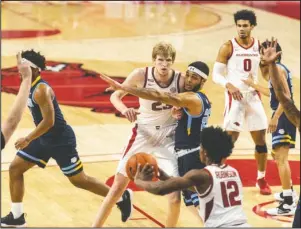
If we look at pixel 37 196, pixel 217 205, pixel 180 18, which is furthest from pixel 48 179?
pixel 180 18

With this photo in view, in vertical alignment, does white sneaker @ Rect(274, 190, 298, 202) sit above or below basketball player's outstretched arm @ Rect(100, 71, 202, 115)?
below

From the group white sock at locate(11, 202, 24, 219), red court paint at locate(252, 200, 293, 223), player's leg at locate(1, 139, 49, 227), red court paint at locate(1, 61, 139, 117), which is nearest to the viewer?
player's leg at locate(1, 139, 49, 227)

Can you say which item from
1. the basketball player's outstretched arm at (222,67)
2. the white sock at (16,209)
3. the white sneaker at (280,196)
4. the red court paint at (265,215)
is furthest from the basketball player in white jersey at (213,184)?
the basketball player's outstretched arm at (222,67)

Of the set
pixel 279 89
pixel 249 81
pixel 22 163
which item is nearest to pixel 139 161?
pixel 279 89

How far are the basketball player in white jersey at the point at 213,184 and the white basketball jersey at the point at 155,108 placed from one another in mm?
2269

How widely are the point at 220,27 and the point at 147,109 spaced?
47.0 ft

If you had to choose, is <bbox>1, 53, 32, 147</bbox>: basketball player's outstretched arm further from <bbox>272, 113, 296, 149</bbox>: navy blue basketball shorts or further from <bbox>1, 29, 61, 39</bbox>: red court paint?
<bbox>1, 29, 61, 39</bbox>: red court paint

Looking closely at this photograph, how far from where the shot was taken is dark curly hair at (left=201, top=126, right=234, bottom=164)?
7246 millimetres

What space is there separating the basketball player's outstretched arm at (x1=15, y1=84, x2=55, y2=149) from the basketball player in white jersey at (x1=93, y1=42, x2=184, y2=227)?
61 cm

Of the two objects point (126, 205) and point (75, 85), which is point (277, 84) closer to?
point (126, 205)

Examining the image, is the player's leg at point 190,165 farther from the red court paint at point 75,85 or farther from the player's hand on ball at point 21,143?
the red court paint at point 75,85

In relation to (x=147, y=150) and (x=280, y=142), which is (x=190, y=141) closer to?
(x=147, y=150)

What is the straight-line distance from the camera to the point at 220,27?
2381 centimetres

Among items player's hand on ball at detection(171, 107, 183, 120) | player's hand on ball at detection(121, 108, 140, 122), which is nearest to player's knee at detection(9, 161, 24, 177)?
player's hand on ball at detection(121, 108, 140, 122)
